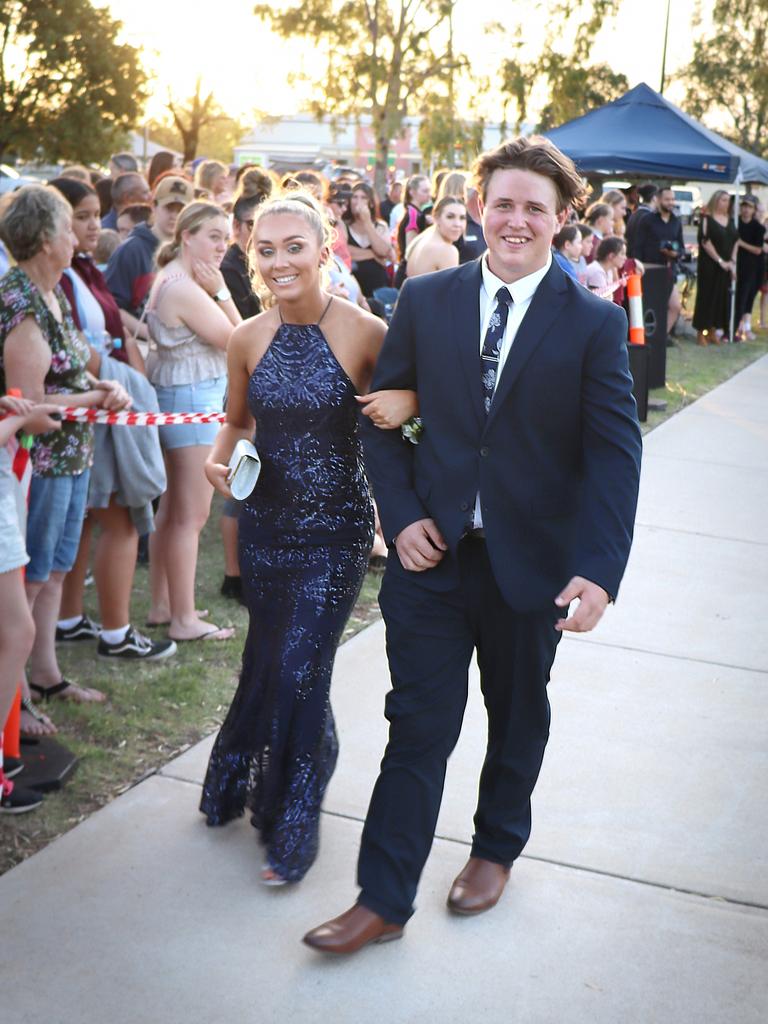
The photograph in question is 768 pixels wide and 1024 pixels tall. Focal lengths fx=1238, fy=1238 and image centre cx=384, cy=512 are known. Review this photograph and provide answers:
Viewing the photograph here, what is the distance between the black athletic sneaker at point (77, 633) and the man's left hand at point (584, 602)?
10.3 ft

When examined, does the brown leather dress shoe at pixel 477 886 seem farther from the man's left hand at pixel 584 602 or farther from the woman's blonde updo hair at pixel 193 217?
the woman's blonde updo hair at pixel 193 217

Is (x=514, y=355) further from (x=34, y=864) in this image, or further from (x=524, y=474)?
(x=34, y=864)

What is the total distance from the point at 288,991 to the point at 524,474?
141 centimetres

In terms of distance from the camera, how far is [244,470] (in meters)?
3.44

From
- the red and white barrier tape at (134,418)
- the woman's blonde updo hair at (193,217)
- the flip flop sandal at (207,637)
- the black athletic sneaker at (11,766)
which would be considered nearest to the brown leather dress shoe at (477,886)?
the black athletic sneaker at (11,766)

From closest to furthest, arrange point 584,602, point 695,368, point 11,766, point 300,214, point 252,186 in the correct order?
point 584,602 → point 300,214 → point 11,766 → point 252,186 → point 695,368

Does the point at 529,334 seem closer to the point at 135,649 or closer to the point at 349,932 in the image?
the point at 349,932

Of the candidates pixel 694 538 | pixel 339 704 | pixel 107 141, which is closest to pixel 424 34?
pixel 107 141

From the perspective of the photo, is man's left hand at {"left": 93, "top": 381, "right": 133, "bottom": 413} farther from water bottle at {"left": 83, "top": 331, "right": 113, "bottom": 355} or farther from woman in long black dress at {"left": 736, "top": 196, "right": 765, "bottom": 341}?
woman in long black dress at {"left": 736, "top": 196, "right": 765, "bottom": 341}

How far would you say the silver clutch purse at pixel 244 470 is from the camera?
11.3ft

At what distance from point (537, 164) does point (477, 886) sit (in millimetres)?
1959

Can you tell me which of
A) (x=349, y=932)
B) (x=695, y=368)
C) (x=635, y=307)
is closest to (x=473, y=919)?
(x=349, y=932)

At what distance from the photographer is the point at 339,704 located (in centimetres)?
491

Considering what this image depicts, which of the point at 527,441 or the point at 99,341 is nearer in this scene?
the point at 527,441
